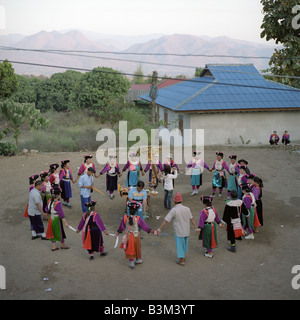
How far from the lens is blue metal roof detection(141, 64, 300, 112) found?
20.3 meters

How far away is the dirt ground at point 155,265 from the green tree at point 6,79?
9075 millimetres

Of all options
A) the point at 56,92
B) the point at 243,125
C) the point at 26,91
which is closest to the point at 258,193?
the point at 243,125

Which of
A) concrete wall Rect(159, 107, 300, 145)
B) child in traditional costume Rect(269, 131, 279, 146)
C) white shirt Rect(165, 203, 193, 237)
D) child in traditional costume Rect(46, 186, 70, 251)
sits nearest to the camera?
white shirt Rect(165, 203, 193, 237)

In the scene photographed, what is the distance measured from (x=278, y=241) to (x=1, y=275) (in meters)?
6.17

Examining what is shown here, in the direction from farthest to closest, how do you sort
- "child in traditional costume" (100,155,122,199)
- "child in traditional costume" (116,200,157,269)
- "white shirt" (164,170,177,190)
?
"child in traditional costume" (100,155,122,199)
"white shirt" (164,170,177,190)
"child in traditional costume" (116,200,157,269)

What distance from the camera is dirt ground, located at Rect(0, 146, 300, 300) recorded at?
632 centimetres

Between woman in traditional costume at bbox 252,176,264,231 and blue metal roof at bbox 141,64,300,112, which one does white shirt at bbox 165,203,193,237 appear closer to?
woman in traditional costume at bbox 252,176,264,231

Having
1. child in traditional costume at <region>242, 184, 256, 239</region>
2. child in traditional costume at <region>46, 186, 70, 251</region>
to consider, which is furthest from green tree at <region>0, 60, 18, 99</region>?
child in traditional costume at <region>242, 184, 256, 239</region>

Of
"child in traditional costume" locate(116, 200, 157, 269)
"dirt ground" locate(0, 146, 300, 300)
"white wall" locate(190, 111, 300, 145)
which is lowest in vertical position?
"dirt ground" locate(0, 146, 300, 300)

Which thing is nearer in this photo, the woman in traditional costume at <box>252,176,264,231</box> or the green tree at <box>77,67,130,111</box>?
the woman in traditional costume at <box>252,176,264,231</box>

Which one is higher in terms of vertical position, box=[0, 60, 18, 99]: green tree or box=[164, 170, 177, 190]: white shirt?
box=[0, 60, 18, 99]: green tree

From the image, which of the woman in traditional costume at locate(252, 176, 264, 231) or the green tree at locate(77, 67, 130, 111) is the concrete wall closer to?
the woman in traditional costume at locate(252, 176, 264, 231)

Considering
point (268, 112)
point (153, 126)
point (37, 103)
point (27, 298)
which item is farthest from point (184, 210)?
point (37, 103)

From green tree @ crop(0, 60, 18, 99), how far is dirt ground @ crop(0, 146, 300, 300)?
9.07 metres
